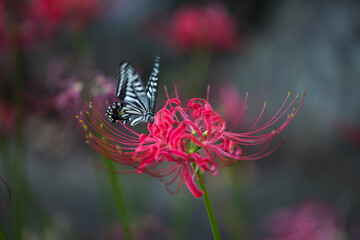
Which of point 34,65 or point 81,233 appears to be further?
point 34,65

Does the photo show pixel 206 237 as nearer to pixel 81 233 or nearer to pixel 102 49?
pixel 81 233

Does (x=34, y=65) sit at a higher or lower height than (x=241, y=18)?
higher

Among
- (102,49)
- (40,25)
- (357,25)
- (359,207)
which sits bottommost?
(359,207)

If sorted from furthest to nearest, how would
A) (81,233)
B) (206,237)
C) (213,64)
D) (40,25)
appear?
1. (213,64)
2. (81,233)
3. (206,237)
4. (40,25)

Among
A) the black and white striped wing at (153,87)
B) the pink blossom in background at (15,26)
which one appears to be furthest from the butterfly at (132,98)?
the pink blossom in background at (15,26)

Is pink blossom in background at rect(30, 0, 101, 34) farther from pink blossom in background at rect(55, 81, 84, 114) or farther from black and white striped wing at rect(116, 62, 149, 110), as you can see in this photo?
black and white striped wing at rect(116, 62, 149, 110)

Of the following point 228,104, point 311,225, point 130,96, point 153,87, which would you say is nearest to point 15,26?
point 130,96

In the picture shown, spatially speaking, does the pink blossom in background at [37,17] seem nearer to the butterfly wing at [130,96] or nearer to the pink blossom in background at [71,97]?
the pink blossom in background at [71,97]

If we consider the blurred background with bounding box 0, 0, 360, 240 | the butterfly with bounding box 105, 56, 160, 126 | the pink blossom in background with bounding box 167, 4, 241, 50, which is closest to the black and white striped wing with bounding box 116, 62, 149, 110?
the butterfly with bounding box 105, 56, 160, 126

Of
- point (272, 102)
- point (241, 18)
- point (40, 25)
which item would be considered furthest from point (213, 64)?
point (40, 25)
